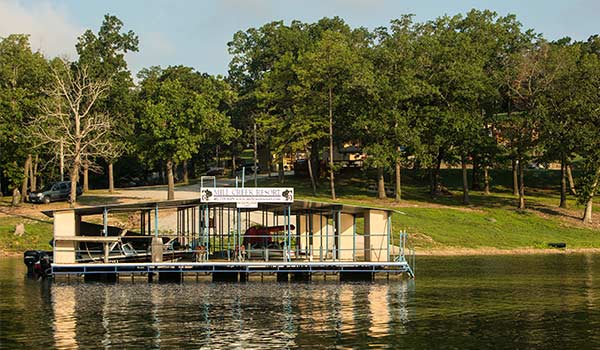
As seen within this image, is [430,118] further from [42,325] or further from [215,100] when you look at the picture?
[42,325]

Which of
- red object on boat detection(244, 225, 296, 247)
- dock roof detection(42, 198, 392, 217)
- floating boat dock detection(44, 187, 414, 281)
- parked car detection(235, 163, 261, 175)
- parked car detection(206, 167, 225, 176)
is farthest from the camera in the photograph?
parked car detection(206, 167, 225, 176)

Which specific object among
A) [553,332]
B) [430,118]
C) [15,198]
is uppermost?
[430,118]

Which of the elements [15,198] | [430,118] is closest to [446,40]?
[430,118]

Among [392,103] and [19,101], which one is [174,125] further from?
[392,103]

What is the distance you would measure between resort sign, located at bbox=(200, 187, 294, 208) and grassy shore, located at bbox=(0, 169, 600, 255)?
2510 cm

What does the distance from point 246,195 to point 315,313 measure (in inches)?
606

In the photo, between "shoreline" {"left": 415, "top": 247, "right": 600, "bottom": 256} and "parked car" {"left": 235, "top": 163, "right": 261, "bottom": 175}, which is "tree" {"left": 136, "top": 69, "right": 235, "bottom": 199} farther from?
"parked car" {"left": 235, "top": 163, "right": 261, "bottom": 175}

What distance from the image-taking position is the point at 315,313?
40969 mm

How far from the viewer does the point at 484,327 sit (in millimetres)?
36812

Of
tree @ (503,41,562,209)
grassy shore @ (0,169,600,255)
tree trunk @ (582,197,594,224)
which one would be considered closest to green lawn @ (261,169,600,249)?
grassy shore @ (0,169,600,255)

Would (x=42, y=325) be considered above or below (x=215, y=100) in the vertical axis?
below

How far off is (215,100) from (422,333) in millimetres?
65219

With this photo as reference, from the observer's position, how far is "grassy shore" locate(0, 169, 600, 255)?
3063 inches

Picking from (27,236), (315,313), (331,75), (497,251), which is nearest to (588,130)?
(497,251)
